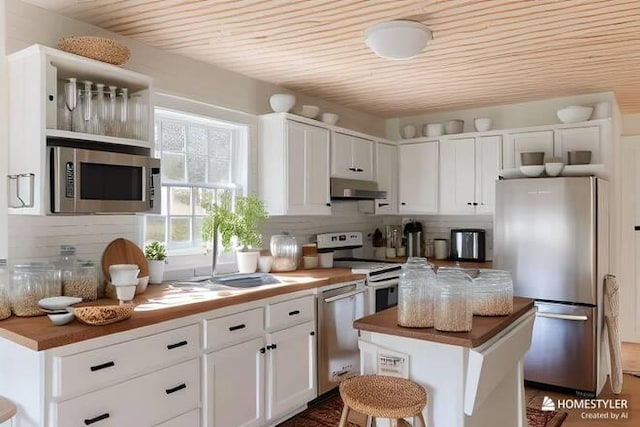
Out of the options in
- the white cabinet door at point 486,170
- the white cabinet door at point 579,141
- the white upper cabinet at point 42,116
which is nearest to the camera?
the white upper cabinet at point 42,116

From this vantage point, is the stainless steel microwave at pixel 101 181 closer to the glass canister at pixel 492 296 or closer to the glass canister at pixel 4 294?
the glass canister at pixel 4 294

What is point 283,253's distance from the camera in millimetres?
3971

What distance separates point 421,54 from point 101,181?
88.6 inches

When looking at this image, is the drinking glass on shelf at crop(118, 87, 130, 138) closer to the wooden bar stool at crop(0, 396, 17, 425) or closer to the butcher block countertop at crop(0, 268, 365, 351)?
the butcher block countertop at crop(0, 268, 365, 351)

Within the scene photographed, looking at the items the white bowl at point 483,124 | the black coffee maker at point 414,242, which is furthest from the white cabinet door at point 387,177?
the white bowl at point 483,124

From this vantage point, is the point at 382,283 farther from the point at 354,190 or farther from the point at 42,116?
the point at 42,116

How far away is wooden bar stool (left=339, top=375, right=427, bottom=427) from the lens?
1882 mm

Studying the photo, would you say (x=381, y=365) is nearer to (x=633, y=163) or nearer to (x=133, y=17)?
(x=133, y=17)

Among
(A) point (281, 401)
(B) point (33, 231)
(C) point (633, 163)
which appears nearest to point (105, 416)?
(B) point (33, 231)

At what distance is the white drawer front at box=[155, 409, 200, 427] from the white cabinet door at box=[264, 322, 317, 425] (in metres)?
0.59

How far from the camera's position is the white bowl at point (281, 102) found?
3.94m

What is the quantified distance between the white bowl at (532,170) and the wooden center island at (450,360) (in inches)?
84.3

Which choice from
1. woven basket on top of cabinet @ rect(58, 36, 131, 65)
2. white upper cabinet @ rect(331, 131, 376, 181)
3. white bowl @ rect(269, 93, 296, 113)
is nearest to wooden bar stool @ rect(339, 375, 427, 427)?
woven basket on top of cabinet @ rect(58, 36, 131, 65)

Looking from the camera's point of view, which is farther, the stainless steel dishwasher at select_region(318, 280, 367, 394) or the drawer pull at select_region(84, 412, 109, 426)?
the stainless steel dishwasher at select_region(318, 280, 367, 394)
